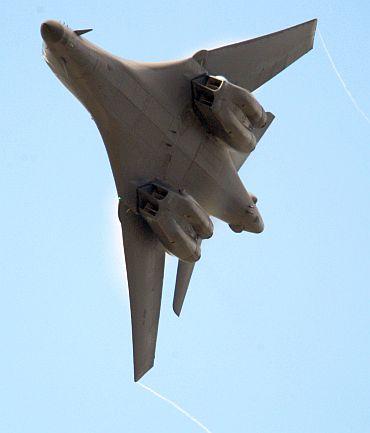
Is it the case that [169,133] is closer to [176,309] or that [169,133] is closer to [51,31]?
[51,31]

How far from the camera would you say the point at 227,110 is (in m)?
23.9

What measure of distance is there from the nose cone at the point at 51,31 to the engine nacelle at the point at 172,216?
4.91m

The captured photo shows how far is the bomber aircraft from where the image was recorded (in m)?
22.4

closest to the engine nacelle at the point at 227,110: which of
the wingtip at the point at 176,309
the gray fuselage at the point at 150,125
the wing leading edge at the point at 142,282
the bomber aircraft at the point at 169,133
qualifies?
the bomber aircraft at the point at 169,133

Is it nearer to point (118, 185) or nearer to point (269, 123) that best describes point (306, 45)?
point (269, 123)

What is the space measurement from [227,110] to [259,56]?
3.22m

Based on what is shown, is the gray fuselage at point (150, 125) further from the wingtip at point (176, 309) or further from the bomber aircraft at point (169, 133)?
the wingtip at point (176, 309)

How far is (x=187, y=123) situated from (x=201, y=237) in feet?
10.3

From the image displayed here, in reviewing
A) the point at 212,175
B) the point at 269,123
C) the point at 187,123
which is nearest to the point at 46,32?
the point at 187,123

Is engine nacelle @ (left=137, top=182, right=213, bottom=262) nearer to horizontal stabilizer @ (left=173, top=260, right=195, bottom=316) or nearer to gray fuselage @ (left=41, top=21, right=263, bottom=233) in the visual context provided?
gray fuselage @ (left=41, top=21, right=263, bottom=233)

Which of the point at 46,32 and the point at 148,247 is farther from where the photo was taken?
the point at 148,247

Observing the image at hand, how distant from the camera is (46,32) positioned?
2081 centimetres

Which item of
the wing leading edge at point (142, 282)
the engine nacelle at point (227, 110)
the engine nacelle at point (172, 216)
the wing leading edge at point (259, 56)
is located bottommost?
the wing leading edge at point (142, 282)

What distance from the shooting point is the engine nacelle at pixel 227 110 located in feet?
77.9
